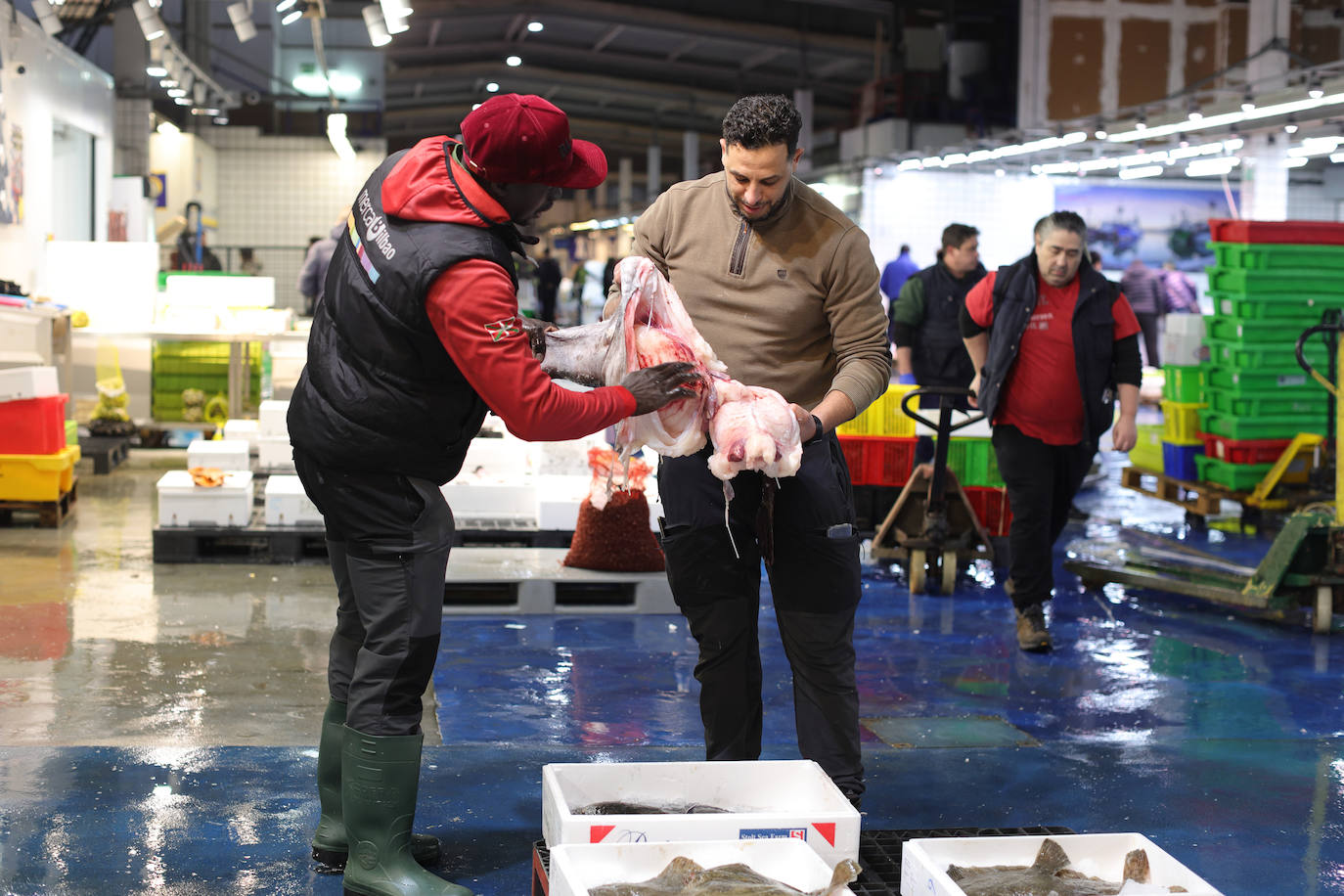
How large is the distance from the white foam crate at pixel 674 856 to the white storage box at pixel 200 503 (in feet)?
17.0

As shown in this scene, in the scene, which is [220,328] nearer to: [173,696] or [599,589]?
[599,589]

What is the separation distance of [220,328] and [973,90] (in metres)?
14.4

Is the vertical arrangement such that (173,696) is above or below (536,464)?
below

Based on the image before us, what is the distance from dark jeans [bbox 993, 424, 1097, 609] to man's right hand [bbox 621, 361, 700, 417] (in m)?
3.02

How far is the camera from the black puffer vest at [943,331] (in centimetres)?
793

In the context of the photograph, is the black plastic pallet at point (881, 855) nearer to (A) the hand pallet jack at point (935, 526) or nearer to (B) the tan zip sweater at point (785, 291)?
(B) the tan zip sweater at point (785, 291)

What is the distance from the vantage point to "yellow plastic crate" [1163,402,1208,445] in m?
9.34

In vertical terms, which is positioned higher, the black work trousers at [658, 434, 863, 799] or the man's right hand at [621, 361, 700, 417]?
the man's right hand at [621, 361, 700, 417]

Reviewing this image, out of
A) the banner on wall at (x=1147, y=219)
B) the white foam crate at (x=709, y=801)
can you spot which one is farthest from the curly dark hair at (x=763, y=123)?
the banner on wall at (x=1147, y=219)

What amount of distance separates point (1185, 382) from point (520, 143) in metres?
7.69

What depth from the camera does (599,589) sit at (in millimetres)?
6715

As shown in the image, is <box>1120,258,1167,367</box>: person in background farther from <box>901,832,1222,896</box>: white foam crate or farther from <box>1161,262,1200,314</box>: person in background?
<box>901,832,1222,896</box>: white foam crate

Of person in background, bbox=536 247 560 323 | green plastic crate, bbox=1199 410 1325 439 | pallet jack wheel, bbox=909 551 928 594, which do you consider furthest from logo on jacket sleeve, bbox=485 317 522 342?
person in background, bbox=536 247 560 323

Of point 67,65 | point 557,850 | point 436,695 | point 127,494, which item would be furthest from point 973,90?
point 557,850
